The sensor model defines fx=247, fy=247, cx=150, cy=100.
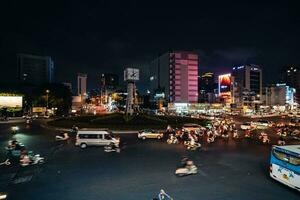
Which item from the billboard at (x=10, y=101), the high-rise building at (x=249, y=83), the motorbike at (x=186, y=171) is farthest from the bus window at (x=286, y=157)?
the high-rise building at (x=249, y=83)

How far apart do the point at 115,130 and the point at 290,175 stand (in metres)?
30.1

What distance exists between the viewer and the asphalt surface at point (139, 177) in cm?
1285

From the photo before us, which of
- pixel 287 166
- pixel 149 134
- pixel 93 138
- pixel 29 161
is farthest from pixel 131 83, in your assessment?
pixel 287 166

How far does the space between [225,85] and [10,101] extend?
352ft

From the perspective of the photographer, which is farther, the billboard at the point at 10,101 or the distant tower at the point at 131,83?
the billboard at the point at 10,101

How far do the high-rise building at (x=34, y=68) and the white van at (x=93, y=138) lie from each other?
170 metres

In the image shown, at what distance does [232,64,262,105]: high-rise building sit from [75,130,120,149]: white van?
14551 centimetres

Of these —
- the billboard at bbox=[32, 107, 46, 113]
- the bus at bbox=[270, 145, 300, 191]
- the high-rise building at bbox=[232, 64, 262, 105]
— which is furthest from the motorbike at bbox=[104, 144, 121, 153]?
the high-rise building at bbox=[232, 64, 262, 105]

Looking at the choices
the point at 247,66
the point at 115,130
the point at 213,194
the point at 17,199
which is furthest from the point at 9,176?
the point at 247,66

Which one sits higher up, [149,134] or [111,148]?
[149,134]

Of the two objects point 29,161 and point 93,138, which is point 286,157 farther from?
point 93,138

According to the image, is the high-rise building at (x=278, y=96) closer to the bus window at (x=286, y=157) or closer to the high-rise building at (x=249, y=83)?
the high-rise building at (x=249, y=83)

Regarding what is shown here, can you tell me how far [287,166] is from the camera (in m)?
13.8

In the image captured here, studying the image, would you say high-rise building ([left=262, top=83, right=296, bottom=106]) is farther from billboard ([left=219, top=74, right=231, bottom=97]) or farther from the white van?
the white van
